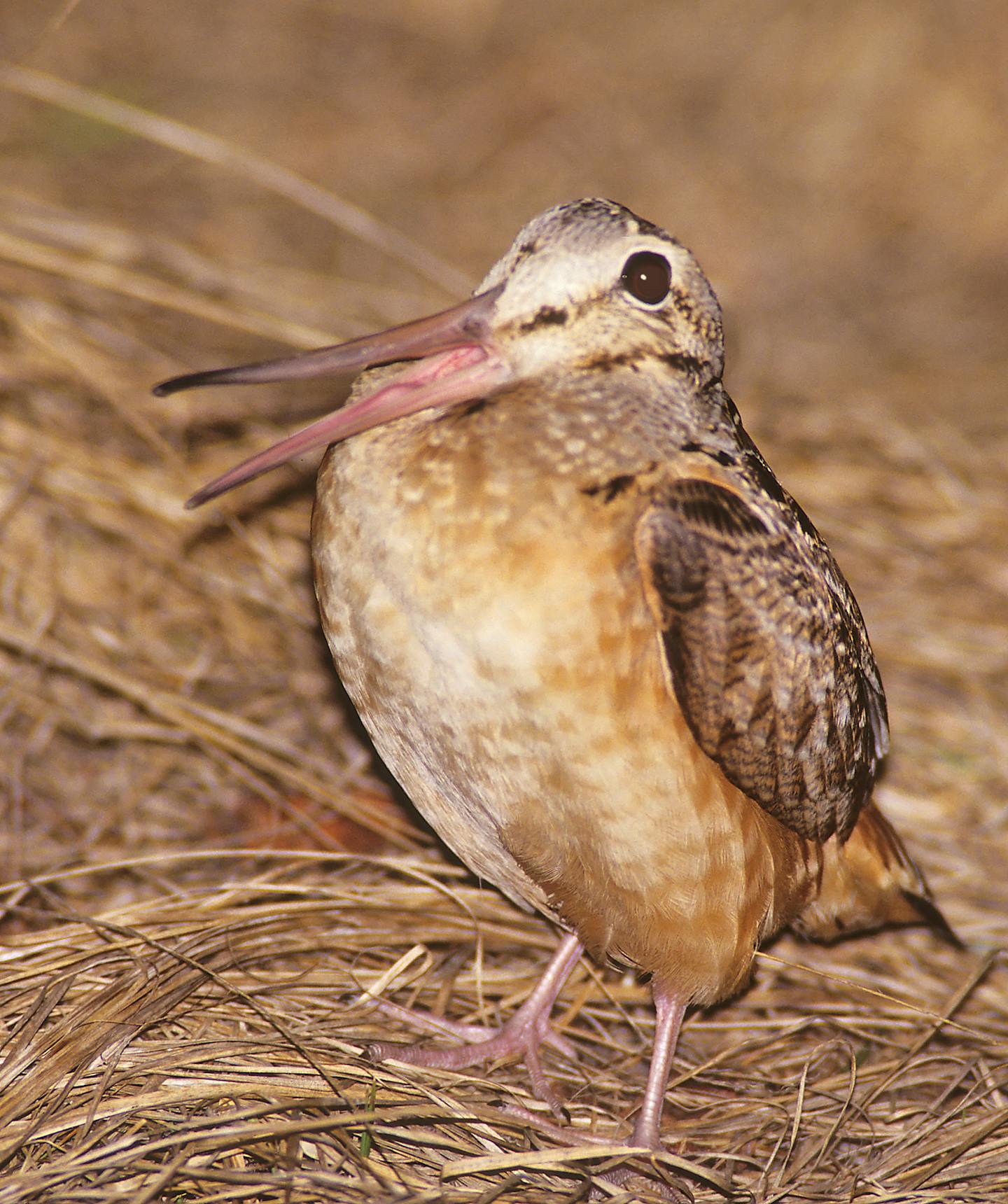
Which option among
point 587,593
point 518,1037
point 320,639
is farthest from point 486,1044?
point 320,639

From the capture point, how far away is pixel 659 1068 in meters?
2.69

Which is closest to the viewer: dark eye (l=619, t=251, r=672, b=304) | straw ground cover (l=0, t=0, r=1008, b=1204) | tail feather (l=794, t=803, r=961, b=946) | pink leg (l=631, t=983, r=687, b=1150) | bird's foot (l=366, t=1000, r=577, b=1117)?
dark eye (l=619, t=251, r=672, b=304)

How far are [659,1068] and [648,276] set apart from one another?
1.66 meters

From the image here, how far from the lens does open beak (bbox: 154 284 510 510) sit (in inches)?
92.4

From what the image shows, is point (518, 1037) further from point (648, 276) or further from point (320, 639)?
point (648, 276)

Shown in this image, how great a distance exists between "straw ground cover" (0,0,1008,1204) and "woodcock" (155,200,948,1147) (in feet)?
1.68

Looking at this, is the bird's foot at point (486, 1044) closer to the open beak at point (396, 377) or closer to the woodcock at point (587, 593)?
the woodcock at point (587, 593)

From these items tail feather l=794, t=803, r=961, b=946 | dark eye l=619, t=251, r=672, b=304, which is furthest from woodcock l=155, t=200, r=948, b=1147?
tail feather l=794, t=803, r=961, b=946

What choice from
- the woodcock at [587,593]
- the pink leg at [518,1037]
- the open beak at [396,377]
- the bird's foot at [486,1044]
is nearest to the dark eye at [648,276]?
the woodcock at [587,593]

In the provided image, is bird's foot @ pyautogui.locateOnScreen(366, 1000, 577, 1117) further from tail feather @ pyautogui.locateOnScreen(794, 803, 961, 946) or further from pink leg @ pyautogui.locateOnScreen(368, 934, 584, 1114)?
tail feather @ pyautogui.locateOnScreen(794, 803, 961, 946)

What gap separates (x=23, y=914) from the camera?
2.87 metres

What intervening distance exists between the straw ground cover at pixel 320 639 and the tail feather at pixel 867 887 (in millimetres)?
204

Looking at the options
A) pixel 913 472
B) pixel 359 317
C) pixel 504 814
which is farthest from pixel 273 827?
pixel 913 472

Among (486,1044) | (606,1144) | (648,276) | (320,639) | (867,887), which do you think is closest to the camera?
(648,276)
